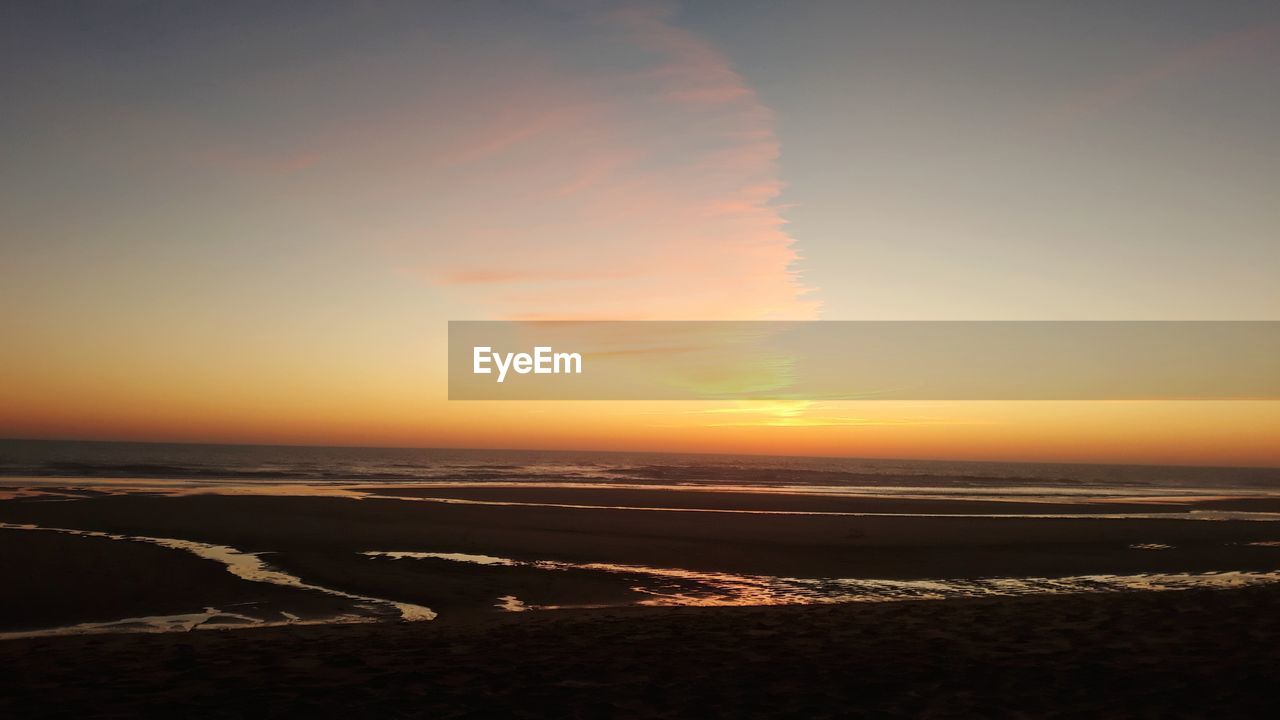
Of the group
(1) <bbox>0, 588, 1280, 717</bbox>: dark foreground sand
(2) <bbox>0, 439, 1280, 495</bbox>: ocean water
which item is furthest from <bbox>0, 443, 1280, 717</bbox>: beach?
(2) <bbox>0, 439, 1280, 495</bbox>: ocean water

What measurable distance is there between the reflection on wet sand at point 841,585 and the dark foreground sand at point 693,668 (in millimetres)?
2983

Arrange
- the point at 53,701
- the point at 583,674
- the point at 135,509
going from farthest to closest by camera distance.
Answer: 1. the point at 135,509
2. the point at 583,674
3. the point at 53,701

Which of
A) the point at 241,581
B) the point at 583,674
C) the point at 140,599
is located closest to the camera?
the point at 583,674

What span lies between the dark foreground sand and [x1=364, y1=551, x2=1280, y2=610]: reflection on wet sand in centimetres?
298

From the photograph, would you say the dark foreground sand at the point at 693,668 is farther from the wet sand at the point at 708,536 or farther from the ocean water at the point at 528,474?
the ocean water at the point at 528,474

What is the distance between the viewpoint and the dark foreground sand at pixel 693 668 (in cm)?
750

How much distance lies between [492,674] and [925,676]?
468 centimetres

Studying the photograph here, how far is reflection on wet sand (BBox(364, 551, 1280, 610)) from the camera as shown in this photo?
49.7ft

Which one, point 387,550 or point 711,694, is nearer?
point 711,694

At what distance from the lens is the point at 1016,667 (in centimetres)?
890

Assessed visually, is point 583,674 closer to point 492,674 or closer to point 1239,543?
point 492,674

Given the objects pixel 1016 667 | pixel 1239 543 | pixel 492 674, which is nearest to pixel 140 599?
pixel 492 674

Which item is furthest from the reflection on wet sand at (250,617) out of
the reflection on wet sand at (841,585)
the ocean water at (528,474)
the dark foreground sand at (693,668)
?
the ocean water at (528,474)

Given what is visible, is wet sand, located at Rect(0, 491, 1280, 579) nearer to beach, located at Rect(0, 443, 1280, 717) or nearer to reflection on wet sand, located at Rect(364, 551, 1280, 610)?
beach, located at Rect(0, 443, 1280, 717)
